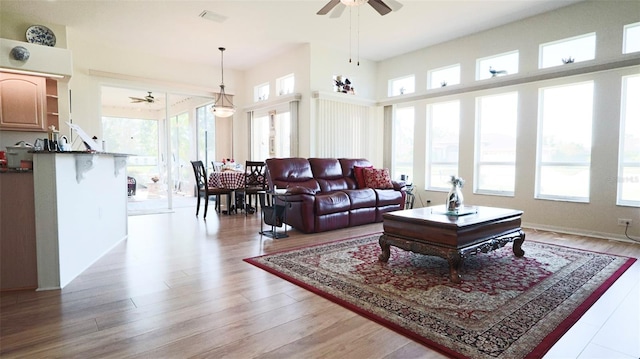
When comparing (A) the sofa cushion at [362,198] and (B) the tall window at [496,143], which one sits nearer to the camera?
(A) the sofa cushion at [362,198]

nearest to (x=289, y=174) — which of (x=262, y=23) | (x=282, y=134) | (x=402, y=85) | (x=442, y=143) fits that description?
(x=282, y=134)

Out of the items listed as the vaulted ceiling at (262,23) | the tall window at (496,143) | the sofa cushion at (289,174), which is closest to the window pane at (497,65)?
the tall window at (496,143)

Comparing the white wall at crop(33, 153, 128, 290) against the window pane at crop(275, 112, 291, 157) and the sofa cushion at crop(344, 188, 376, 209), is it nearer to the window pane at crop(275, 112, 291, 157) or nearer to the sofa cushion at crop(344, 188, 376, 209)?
the sofa cushion at crop(344, 188, 376, 209)

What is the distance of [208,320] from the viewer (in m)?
2.09

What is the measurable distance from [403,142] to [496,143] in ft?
6.41

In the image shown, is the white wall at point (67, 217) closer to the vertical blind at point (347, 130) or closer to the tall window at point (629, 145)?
the vertical blind at point (347, 130)

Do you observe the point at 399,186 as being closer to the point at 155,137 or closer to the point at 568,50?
the point at 568,50

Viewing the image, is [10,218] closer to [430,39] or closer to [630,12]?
[430,39]

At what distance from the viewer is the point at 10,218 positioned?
2607 millimetres

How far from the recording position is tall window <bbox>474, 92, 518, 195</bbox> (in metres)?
A: 5.48

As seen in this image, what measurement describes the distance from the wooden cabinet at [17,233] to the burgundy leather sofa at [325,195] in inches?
106

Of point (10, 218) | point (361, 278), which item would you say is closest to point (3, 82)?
point (10, 218)

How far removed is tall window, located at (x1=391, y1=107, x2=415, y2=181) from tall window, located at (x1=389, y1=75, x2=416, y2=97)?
368mm

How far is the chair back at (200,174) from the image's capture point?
6137 millimetres
